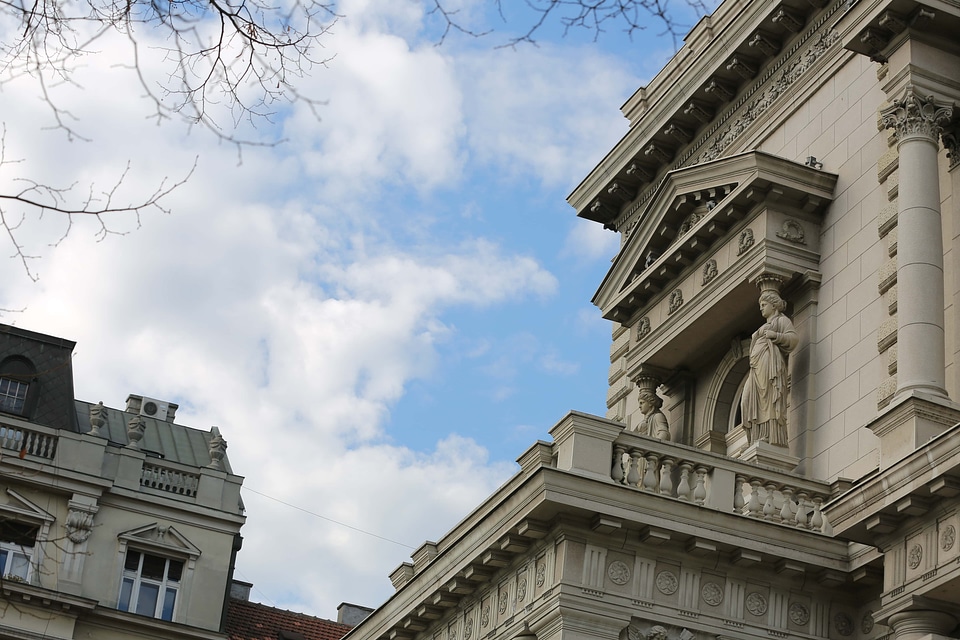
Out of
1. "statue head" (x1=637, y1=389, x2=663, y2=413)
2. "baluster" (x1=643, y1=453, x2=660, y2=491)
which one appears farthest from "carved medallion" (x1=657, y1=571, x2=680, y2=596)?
"statue head" (x1=637, y1=389, x2=663, y2=413)

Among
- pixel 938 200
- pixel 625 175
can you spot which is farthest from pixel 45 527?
pixel 938 200

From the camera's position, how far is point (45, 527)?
38250mm

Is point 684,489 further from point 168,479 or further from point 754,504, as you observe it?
point 168,479

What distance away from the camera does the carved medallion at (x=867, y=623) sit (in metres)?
19.5

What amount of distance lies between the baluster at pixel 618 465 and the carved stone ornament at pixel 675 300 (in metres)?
7.38

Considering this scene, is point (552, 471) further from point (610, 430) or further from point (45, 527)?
point (45, 527)

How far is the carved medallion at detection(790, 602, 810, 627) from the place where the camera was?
19578mm

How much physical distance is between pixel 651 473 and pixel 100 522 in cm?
2387

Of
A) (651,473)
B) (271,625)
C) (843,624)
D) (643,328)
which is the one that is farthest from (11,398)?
(843,624)

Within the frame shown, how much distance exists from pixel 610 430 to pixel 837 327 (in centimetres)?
548

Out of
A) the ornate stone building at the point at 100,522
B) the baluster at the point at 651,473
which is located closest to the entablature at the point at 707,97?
the baluster at the point at 651,473

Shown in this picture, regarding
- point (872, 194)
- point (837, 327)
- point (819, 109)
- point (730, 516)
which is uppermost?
point (819, 109)

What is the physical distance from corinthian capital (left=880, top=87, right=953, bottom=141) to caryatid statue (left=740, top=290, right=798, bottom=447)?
3607 millimetres

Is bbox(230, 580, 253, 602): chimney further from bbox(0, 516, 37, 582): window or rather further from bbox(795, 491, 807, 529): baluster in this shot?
bbox(795, 491, 807, 529): baluster
